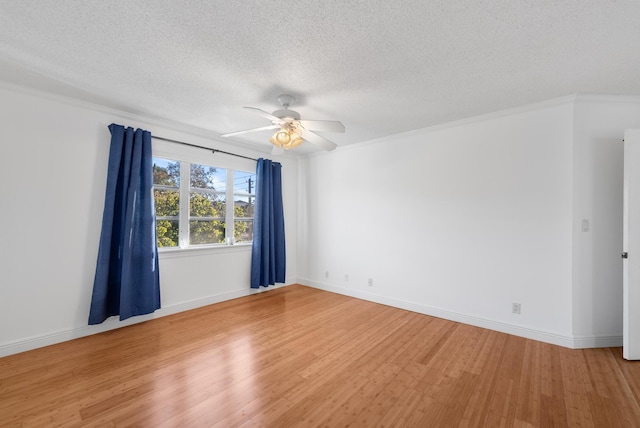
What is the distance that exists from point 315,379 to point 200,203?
9.65 ft

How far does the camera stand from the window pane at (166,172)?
3.59 m

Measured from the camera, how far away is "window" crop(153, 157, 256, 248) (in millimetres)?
3656

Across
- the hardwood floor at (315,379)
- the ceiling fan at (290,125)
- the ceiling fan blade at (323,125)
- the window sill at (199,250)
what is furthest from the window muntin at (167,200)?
the ceiling fan blade at (323,125)

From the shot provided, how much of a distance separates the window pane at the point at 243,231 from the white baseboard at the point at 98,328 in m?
0.87

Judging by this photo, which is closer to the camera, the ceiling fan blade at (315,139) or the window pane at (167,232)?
the ceiling fan blade at (315,139)

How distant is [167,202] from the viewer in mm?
3678

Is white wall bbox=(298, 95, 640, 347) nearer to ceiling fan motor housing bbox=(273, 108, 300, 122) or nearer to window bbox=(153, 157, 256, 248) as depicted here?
window bbox=(153, 157, 256, 248)

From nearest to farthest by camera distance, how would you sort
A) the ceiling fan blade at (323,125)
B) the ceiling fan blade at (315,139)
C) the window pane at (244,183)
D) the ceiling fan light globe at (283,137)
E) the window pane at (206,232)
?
the ceiling fan blade at (323,125), the ceiling fan light globe at (283,137), the ceiling fan blade at (315,139), the window pane at (206,232), the window pane at (244,183)

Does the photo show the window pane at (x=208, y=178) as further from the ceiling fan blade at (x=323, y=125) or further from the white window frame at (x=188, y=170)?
the ceiling fan blade at (x=323, y=125)

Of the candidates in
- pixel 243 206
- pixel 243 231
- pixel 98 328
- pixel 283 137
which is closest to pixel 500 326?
pixel 283 137

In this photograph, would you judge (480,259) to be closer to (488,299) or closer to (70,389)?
(488,299)

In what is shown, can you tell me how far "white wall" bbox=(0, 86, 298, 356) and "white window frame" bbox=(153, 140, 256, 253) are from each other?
16.8 inches

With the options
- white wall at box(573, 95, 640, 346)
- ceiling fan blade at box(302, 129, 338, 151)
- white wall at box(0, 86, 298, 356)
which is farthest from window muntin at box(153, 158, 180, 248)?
white wall at box(573, 95, 640, 346)

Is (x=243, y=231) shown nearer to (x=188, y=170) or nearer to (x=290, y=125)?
(x=188, y=170)
